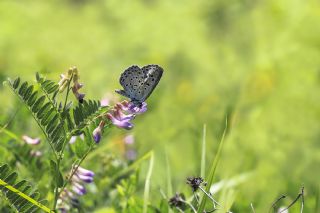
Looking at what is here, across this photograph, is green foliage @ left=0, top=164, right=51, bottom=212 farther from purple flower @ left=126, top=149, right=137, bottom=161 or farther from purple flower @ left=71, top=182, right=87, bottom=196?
purple flower @ left=126, top=149, right=137, bottom=161

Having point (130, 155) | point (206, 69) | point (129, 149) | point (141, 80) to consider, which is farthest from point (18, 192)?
point (206, 69)

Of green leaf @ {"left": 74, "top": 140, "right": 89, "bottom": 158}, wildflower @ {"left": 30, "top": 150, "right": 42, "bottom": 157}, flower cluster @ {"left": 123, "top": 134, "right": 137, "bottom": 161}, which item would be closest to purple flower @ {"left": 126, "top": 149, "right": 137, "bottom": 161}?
flower cluster @ {"left": 123, "top": 134, "right": 137, "bottom": 161}

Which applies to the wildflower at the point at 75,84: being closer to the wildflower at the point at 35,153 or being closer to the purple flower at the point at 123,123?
the purple flower at the point at 123,123

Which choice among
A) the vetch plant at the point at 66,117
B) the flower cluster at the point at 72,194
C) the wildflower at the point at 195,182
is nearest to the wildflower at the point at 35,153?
the flower cluster at the point at 72,194

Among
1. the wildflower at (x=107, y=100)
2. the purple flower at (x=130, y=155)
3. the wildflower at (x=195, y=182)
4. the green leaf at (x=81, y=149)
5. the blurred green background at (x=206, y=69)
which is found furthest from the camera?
the blurred green background at (x=206, y=69)

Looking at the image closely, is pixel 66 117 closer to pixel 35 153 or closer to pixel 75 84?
pixel 75 84

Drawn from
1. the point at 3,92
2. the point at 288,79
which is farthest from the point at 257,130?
the point at 3,92
